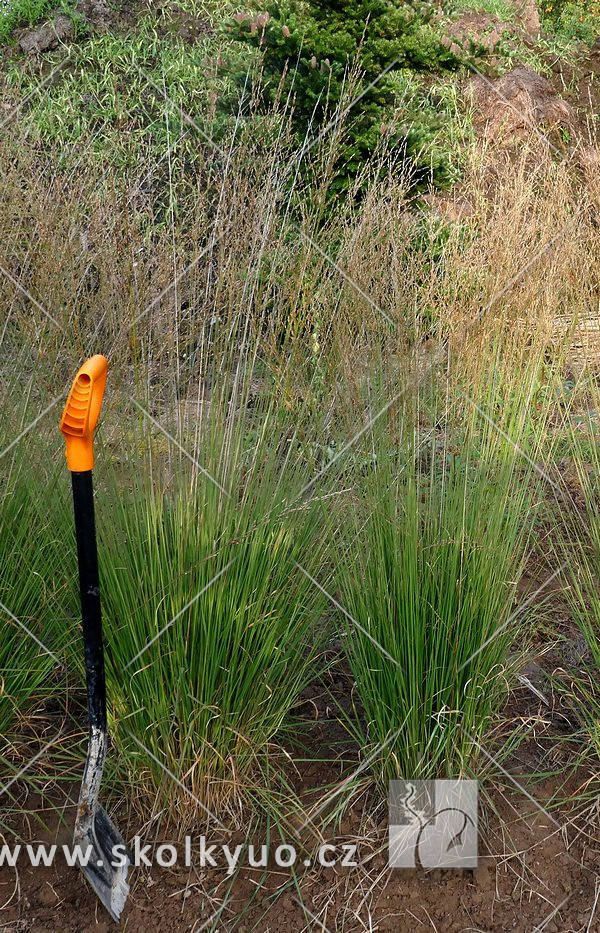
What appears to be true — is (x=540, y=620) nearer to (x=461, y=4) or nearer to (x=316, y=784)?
(x=316, y=784)

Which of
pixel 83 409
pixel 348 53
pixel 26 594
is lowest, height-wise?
pixel 26 594

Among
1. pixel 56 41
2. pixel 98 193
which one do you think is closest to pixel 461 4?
pixel 56 41

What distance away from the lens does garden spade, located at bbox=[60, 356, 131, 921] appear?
1581 millimetres

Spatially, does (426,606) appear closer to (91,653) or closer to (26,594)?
(91,653)

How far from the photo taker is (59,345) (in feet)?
7.93

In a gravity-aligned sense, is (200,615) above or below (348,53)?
below

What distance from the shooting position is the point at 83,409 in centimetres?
157

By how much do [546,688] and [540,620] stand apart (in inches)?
9.8
